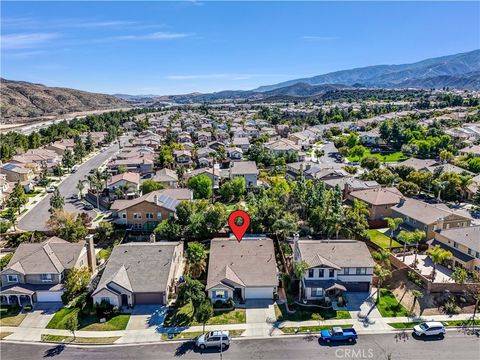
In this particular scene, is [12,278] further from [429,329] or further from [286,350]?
[429,329]

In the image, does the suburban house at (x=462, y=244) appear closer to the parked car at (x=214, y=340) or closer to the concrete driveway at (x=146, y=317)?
the parked car at (x=214, y=340)

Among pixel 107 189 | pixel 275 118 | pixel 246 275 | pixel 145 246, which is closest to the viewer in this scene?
pixel 246 275

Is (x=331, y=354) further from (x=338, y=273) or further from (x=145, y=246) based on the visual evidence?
(x=145, y=246)

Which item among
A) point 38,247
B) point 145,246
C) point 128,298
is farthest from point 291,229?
point 38,247

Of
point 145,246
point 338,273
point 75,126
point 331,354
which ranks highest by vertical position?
point 75,126

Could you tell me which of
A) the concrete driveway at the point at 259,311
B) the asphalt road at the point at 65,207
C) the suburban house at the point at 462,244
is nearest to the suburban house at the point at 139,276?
the concrete driveway at the point at 259,311

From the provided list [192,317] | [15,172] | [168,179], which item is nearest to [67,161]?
[15,172]
